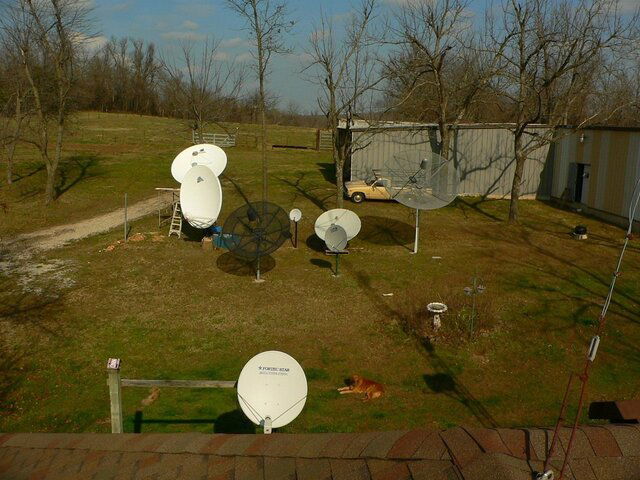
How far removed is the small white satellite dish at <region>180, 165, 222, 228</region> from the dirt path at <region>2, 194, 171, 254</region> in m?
5.45

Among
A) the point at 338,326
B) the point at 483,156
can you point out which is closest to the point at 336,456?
the point at 338,326

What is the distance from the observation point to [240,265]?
19500mm

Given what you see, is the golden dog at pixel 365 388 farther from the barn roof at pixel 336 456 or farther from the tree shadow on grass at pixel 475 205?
the tree shadow on grass at pixel 475 205

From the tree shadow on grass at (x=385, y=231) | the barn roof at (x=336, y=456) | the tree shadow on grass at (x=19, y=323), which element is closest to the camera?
the barn roof at (x=336, y=456)

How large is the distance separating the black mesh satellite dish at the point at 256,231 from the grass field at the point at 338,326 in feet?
3.99

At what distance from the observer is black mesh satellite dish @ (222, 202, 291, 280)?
57.3 ft

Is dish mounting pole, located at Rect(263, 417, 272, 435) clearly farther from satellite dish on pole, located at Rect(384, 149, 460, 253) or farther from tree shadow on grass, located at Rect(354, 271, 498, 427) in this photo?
satellite dish on pole, located at Rect(384, 149, 460, 253)

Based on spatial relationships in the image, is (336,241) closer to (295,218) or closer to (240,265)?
(295,218)

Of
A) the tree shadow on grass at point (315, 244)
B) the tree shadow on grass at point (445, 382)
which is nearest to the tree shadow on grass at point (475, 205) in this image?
the tree shadow on grass at point (315, 244)

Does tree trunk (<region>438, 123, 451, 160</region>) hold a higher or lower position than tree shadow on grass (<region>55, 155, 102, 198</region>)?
higher

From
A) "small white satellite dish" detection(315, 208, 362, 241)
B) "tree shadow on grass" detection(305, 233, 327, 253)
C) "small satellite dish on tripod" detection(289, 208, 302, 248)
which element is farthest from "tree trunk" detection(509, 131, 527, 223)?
"small satellite dish on tripod" detection(289, 208, 302, 248)

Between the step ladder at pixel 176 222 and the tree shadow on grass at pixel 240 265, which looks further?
the step ladder at pixel 176 222

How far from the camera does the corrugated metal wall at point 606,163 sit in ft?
78.6

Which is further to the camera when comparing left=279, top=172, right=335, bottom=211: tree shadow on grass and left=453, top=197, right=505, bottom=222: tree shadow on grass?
left=279, top=172, right=335, bottom=211: tree shadow on grass
